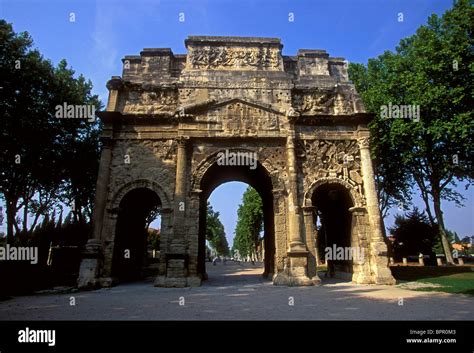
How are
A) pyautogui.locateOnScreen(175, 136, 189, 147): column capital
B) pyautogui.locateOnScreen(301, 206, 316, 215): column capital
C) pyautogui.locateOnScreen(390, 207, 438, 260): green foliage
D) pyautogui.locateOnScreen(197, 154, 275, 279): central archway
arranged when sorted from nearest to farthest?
pyautogui.locateOnScreen(301, 206, 316, 215): column capital < pyautogui.locateOnScreen(175, 136, 189, 147): column capital < pyautogui.locateOnScreen(197, 154, 275, 279): central archway < pyautogui.locateOnScreen(390, 207, 438, 260): green foliage

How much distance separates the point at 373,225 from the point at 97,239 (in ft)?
41.4

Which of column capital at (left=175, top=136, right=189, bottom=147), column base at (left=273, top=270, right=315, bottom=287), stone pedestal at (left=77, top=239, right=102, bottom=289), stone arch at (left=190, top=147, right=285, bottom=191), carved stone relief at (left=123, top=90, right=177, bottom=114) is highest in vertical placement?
carved stone relief at (left=123, top=90, right=177, bottom=114)

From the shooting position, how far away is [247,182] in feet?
61.5

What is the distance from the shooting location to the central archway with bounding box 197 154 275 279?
618 inches

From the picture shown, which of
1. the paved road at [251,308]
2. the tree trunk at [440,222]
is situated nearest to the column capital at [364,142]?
the paved road at [251,308]

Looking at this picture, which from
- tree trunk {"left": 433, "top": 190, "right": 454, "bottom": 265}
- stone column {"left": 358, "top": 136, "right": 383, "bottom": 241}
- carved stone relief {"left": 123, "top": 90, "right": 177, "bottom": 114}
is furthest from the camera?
tree trunk {"left": 433, "top": 190, "right": 454, "bottom": 265}

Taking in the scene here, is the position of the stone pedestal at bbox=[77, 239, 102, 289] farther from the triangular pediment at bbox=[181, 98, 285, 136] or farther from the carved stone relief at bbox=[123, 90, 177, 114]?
the triangular pediment at bbox=[181, 98, 285, 136]

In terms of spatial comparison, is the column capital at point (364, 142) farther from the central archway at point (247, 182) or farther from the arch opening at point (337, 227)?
the central archway at point (247, 182)

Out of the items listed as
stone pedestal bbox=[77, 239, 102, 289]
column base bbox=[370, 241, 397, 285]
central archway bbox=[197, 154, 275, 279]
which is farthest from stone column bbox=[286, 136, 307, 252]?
stone pedestal bbox=[77, 239, 102, 289]

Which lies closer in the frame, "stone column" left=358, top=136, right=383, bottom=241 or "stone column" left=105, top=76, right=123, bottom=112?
"stone column" left=358, top=136, right=383, bottom=241

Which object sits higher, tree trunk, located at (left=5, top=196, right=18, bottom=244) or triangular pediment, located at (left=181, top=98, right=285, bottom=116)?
triangular pediment, located at (left=181, top=98, right=285, bottom=116)

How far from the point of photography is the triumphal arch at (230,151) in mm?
13398

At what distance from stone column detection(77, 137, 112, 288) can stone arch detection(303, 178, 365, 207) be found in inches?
376

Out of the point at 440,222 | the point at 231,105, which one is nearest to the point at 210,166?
the point at 231,105
